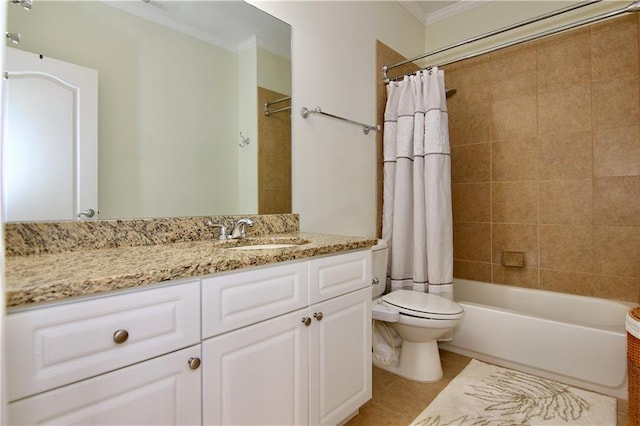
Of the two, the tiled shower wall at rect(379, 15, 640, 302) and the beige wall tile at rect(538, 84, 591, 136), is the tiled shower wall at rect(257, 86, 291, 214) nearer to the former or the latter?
the tiled shower wall at rect(379, 15, 640, 302)

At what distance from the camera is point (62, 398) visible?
0.67 m

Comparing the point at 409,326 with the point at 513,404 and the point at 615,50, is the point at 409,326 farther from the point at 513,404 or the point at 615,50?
the point at 615,50

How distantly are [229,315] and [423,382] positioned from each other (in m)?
1.39

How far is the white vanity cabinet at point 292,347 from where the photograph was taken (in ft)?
3.09

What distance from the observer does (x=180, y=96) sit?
1417 mm

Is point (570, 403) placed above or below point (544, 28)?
below

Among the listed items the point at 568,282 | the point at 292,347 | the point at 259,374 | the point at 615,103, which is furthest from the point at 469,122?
the point at 259,374

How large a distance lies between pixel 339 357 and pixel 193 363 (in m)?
0.64

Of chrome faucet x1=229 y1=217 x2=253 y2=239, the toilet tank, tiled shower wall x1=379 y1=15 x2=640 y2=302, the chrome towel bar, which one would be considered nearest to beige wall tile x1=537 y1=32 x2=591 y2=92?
tiled shower wall x1=379 y1=15 x2=640 y2=302

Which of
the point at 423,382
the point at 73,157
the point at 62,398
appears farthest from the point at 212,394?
the point at 423,382

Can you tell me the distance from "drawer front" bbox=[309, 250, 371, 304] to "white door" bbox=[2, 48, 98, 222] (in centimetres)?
80

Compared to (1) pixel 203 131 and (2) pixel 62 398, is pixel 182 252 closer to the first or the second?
(2) pixel 62 398

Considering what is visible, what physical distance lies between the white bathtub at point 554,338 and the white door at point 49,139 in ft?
6.91

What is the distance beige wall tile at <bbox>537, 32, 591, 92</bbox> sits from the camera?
7.26 ft
